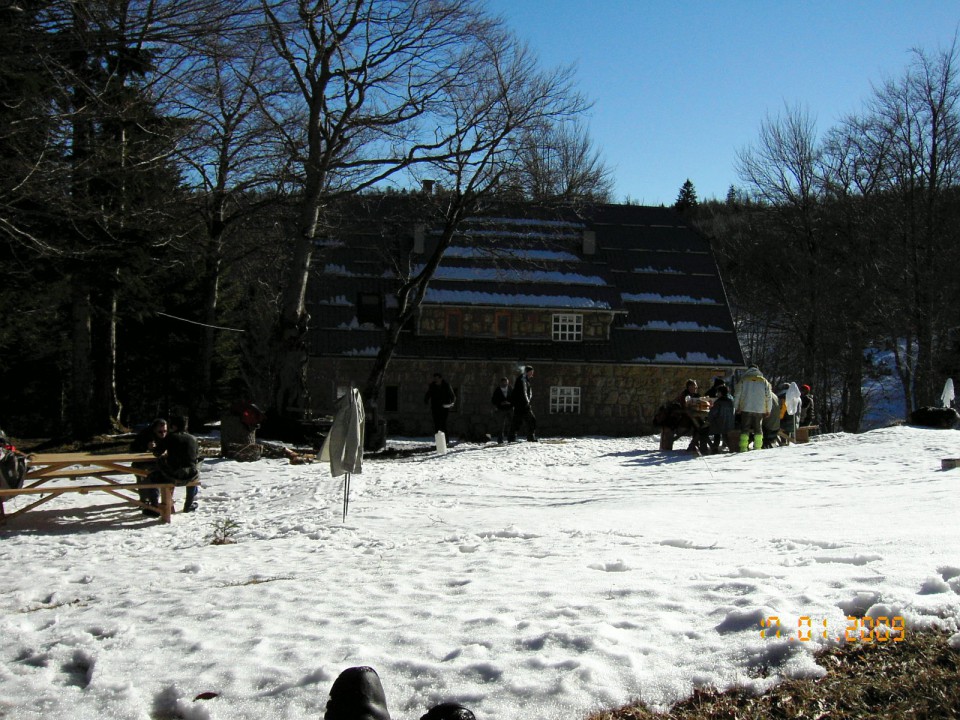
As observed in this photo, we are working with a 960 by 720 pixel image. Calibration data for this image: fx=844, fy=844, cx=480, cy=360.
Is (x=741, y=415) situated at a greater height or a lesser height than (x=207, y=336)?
lesser

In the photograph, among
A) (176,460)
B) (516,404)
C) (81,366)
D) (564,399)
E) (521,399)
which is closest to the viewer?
(176,460)

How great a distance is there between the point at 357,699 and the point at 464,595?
8.64ft

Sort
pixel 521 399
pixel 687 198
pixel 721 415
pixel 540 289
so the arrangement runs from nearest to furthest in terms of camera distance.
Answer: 1. pixel 721 415
2. pixel 521 399
3. pixel 540 289
4. pixel 687 198

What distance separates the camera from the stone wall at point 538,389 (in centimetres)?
3120

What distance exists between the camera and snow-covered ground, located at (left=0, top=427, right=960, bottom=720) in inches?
196

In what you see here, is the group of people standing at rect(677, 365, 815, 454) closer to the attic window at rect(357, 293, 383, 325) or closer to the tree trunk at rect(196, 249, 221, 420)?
the tree trunk at rect(196, 249, 221, 420)

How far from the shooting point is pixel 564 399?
32812mm

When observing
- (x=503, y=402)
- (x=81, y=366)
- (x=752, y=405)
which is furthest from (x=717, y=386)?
(x=81, y=366)

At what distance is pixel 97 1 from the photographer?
845 cm

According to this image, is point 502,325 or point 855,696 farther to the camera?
point 502,325

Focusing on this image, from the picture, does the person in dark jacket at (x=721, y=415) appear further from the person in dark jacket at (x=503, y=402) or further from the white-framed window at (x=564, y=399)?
the white-framed window at (x=564, y=399)

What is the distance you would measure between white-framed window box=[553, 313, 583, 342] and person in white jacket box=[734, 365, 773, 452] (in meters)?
15.0

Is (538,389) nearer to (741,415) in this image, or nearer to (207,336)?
(207,336)

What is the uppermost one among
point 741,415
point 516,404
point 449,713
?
point 516,404
